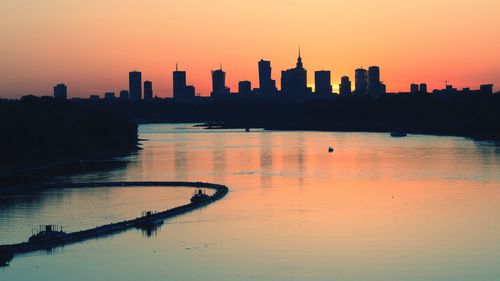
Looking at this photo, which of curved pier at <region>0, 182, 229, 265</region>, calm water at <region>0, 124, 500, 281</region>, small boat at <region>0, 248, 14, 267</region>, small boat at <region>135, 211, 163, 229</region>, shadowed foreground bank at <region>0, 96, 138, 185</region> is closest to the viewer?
calm water at <region>0, 124, 500, 281</region>

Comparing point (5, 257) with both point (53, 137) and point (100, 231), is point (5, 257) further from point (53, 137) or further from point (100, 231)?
point (53, 137)

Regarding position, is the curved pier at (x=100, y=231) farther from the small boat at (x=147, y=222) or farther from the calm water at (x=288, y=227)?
the calm water at (x=288, y=227)

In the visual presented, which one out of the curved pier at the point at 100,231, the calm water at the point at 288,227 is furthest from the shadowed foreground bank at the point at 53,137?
the curved pier at the point at 100,231

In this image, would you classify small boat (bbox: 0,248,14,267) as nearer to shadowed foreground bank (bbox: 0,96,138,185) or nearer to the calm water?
the calm water

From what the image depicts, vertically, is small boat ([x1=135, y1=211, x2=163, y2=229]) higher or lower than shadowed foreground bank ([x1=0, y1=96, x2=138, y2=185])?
lower

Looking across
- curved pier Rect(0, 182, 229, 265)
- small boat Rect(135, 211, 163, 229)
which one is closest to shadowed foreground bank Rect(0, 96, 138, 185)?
curved pier Rect(0, 182, 229, 265)

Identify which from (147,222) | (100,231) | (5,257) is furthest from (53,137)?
(5,257)

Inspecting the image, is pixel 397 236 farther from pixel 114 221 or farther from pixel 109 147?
pixel 109 147
